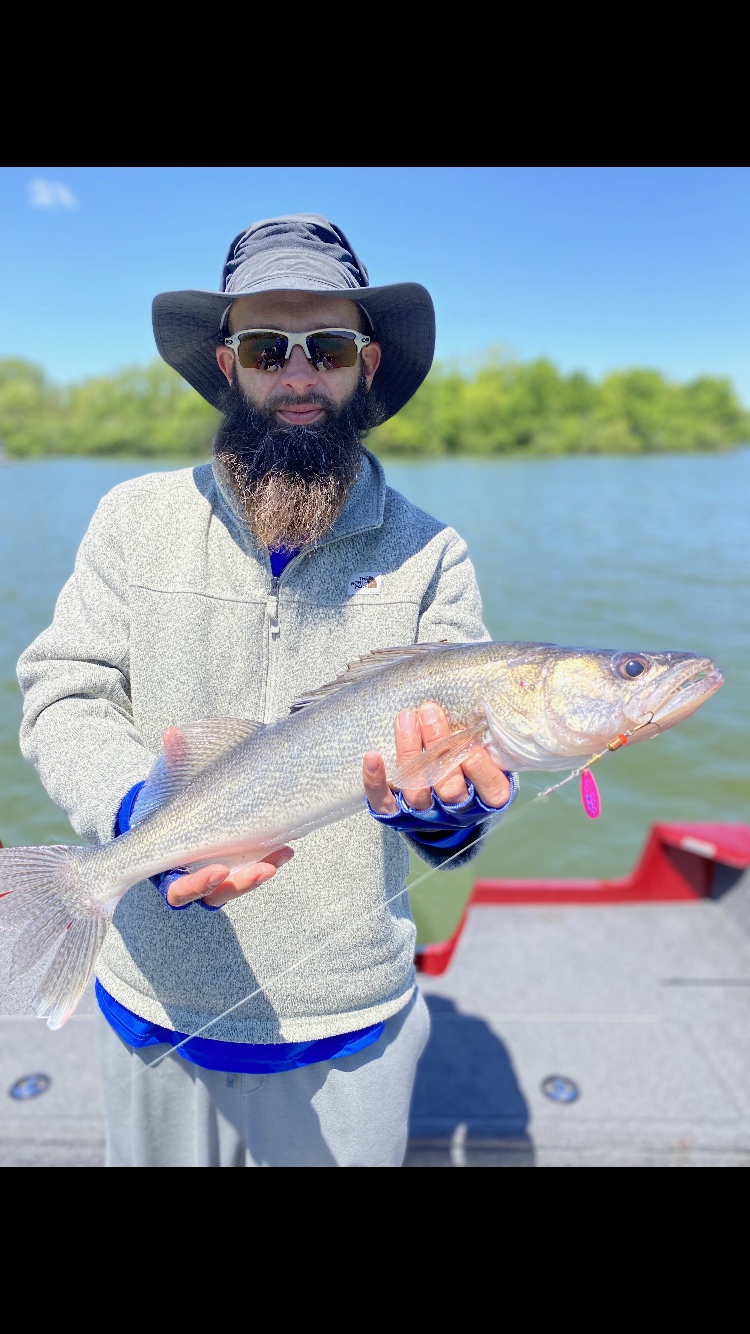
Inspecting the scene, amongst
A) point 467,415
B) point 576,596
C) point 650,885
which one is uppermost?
point 467,415

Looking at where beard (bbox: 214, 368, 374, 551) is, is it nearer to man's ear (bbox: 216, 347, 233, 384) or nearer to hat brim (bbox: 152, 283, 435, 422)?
man's ear (bbox: 216, 347, 233, 384)

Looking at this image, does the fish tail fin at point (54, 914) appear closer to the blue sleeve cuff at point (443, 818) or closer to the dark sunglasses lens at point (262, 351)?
the blue sleeve cuff at point (443, 818)

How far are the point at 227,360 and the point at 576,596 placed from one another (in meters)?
18.0

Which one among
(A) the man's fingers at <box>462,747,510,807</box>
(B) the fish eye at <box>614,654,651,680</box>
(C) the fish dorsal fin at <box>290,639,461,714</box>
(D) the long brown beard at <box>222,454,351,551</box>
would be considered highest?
(D) the long brown beard at <box>222,454,351,551</box>

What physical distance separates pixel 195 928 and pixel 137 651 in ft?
2.79

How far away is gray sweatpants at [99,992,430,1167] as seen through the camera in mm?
2576

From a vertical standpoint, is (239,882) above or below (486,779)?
below

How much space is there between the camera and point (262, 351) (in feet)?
8.55

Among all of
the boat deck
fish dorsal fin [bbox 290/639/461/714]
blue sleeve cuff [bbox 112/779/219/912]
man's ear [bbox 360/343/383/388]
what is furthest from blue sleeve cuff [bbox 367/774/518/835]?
the boat deck

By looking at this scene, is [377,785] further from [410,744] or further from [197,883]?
[197,883]

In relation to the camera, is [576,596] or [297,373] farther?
[576,596]

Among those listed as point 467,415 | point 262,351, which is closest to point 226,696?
point 262,351

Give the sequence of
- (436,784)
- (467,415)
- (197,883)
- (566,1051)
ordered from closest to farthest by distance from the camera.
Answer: (197,883), (436,784), (566,1051), (467,415)

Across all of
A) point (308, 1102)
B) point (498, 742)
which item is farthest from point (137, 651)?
point (308, 1102)
